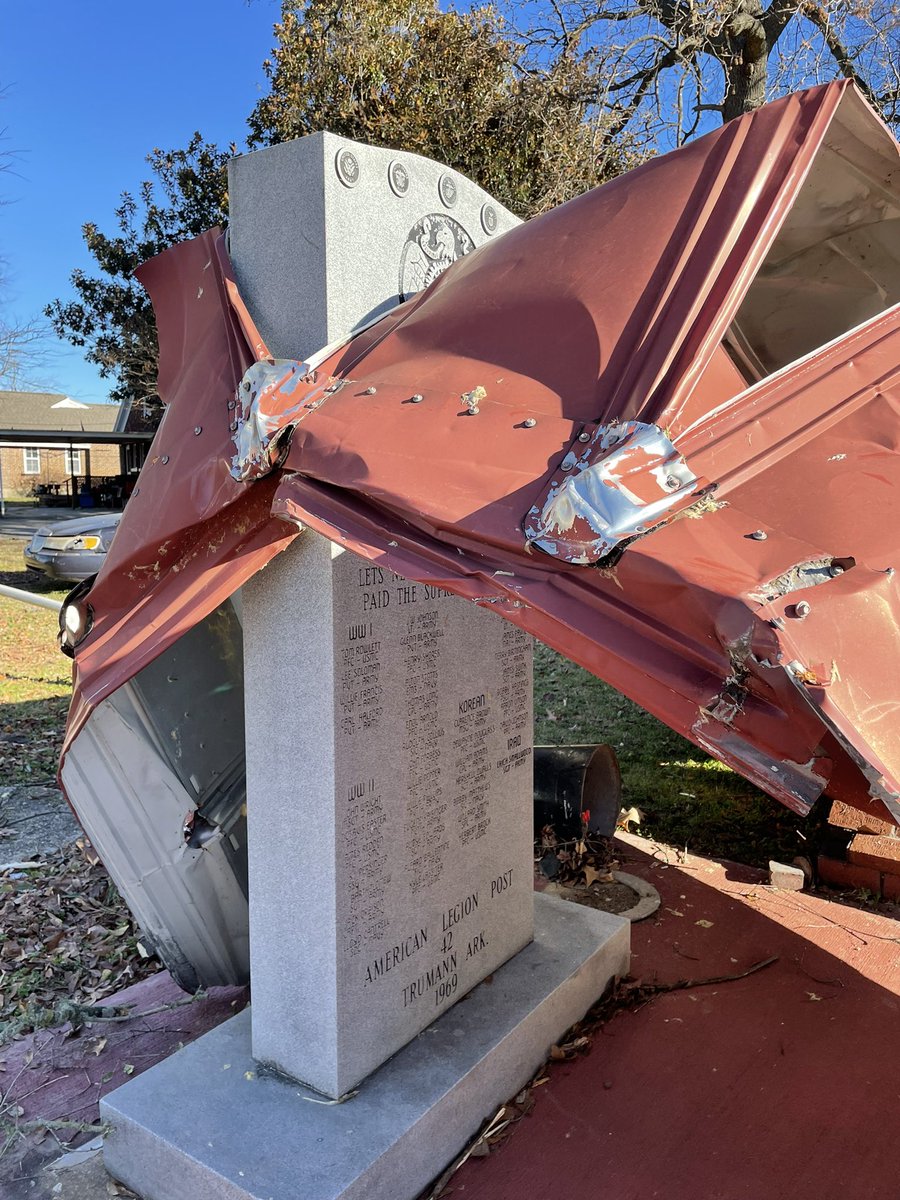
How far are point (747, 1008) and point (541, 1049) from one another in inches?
36.4

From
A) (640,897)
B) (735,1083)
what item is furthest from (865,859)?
(735,1083)

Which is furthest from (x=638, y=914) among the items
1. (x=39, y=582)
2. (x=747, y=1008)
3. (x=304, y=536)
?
(x=39, y=582)

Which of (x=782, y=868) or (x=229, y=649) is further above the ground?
(x=229, y=649)

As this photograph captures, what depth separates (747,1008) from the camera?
11.7ft

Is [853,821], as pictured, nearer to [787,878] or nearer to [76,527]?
[787,878]

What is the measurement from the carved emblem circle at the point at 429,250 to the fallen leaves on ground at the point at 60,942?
3.24m

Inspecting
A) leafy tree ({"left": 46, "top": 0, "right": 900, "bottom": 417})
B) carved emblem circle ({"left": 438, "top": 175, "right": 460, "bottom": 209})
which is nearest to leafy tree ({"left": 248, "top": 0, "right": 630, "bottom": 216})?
leafy tree ({"left": 46, "top": 0, "right": 900, "bottom": 417})

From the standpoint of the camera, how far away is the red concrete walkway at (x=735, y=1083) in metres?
2.71

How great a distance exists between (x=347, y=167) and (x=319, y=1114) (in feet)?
9.19

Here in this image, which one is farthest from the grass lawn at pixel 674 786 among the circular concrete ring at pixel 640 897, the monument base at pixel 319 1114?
the monument base at pixel 319 1114

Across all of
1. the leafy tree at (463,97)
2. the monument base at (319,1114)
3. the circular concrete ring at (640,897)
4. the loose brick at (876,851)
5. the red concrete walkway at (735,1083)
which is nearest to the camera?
the monument base at (319,1114)

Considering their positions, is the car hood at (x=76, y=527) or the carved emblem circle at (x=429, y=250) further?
the car hood at (x=76, y=527)

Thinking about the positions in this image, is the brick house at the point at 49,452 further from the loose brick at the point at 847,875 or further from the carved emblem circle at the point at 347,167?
the carved emblem circle at the point at 347,167

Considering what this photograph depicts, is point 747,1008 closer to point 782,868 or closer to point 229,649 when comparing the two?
point 782,868
